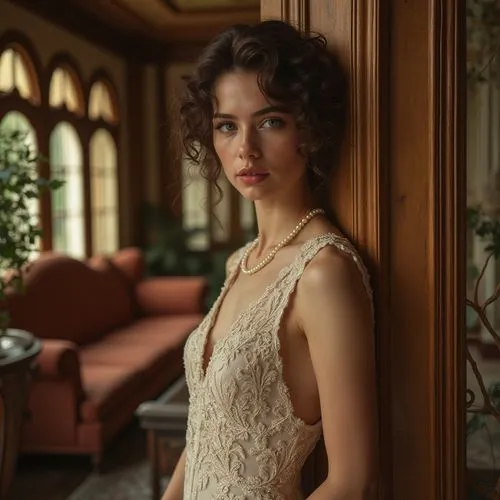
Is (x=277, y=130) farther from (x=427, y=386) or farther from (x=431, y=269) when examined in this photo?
(x=427, y=386)

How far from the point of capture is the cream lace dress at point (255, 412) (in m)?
1.13

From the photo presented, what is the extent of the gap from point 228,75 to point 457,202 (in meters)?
0.39

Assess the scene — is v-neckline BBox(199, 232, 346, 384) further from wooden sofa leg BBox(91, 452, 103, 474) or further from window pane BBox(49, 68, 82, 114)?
window pane BBox(49, 68, 82, 114)

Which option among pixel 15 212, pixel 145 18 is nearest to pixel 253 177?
pixel 15 212

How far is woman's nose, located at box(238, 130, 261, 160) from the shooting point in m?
1.15

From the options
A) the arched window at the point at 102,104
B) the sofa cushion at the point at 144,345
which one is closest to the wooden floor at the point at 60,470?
the sofa cushion at the point at 144,345

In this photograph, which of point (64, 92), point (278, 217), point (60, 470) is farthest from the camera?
point (64, 92)

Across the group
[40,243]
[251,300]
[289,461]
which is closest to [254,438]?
[289,461]

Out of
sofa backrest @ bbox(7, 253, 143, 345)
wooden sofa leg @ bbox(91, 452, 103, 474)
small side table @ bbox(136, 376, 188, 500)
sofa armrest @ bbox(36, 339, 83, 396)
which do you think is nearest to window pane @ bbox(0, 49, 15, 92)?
sofa backrest @ bbox(7, 253, 143, 345)

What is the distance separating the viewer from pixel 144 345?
5266mm

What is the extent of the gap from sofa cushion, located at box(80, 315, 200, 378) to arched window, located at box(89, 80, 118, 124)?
6.72 feet

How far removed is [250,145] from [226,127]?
0.25 ft

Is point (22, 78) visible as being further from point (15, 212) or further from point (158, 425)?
point (158, 425)

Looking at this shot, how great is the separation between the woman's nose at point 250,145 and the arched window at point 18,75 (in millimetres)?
4285
